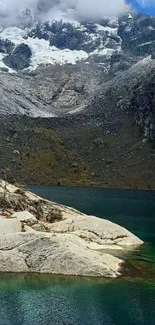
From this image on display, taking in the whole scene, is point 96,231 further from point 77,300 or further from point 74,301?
point 74,301

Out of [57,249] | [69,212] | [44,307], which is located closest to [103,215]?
[69,212]

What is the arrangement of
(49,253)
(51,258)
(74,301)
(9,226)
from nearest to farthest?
(74,301) < (51,258) < (49,253) < (9,226)

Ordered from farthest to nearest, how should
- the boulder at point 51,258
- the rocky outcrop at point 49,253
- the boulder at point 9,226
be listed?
the boulder at point 9,226 → the rocky outcrop at point 49,253 → the boulder at point 51,258

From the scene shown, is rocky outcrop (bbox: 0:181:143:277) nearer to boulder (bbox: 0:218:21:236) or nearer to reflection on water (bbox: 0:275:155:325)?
boulder (bbox: 0:218:21:236)

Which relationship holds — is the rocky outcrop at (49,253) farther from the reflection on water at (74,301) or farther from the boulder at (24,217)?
the reflection on water at (74,301)

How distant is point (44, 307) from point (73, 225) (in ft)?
126

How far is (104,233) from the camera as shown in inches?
3314

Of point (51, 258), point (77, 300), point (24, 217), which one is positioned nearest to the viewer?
point (77, 300)

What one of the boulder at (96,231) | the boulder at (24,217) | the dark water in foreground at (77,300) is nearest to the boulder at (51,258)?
the dark water in foreground at (77,300)

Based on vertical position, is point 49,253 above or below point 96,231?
below

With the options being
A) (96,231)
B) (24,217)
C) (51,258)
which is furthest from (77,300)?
(96,231)

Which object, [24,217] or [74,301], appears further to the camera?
[24,217]

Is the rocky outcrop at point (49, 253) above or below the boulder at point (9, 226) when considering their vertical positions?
below

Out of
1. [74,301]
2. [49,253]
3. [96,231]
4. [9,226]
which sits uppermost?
[9,226]
